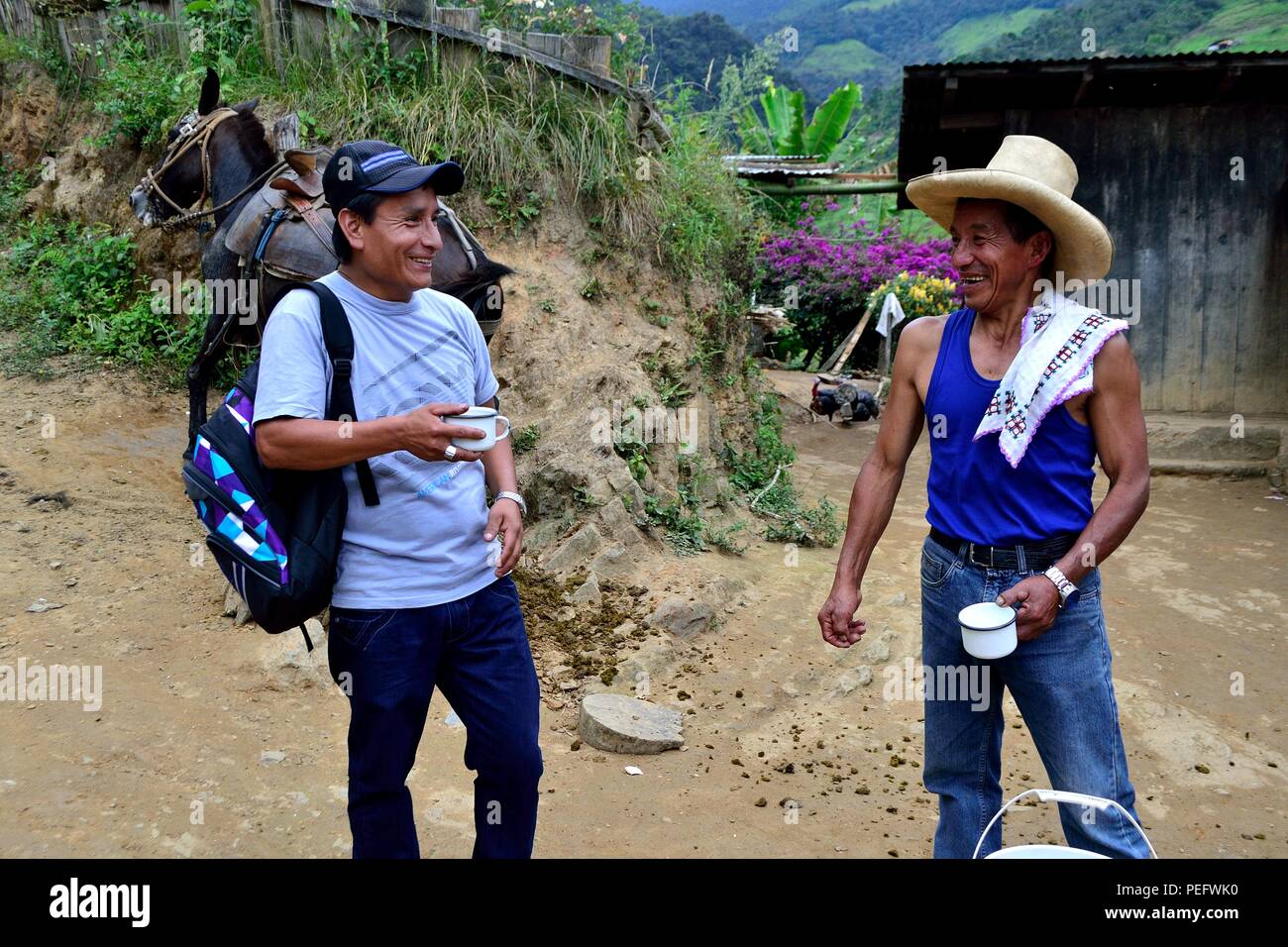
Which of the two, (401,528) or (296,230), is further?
(296,230)

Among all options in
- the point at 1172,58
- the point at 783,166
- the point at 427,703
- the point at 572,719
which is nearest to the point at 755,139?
the point at 783,166

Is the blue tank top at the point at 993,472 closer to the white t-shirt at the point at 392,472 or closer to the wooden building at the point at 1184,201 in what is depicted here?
the white t-shirt at the point at 392,472

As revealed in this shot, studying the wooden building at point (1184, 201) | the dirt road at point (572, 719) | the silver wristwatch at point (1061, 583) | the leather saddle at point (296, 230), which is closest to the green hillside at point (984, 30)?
the wooden building at point (1184, 201)

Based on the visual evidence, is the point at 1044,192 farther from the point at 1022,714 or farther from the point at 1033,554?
the point at 1022,714

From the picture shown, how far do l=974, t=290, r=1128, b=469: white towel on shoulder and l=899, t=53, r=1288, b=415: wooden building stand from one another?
796 cm

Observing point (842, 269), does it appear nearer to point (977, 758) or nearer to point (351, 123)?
point (351, 123)

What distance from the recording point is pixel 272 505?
7.70 feet

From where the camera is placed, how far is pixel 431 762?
168 inches

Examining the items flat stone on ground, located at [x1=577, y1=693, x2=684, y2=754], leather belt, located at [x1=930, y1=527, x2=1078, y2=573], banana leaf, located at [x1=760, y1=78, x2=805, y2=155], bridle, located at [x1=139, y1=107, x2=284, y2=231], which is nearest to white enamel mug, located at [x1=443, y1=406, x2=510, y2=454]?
leather belt, located at [x1=930, y1=527, x2=1078, y2=573]

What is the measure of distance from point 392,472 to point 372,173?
73 cm

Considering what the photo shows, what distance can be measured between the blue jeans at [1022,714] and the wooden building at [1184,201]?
321 inches

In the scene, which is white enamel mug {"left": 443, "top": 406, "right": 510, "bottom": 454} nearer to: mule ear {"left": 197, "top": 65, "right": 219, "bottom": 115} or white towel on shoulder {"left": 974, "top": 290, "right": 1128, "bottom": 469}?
white towel on shoulder {"left": 974, "top": 290, "right": 1128, "bottom": 469}

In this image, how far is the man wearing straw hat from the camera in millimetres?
2383

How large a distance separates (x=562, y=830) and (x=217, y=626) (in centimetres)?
233
